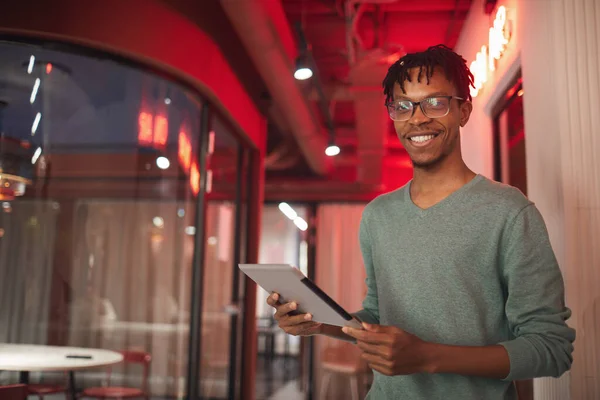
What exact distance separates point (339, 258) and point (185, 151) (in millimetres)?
4972

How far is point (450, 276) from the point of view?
1.24 metres

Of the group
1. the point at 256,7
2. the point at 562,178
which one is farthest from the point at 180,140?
the point at 562,178

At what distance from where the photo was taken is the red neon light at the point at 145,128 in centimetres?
420

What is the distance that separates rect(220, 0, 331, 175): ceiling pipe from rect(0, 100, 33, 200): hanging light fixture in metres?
1.51

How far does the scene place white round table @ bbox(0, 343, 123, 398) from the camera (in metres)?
3.58

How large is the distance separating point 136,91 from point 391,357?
3307 millimetres

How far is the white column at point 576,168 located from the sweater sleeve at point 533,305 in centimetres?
72

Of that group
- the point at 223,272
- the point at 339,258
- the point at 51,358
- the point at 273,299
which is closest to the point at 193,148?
the point at 223,272

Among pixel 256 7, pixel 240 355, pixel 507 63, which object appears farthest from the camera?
pixel 240 355

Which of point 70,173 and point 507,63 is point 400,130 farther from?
point 70,173

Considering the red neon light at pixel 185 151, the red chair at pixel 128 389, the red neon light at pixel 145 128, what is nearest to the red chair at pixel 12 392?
the red chair at pixel 128 389

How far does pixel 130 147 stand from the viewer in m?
4.31

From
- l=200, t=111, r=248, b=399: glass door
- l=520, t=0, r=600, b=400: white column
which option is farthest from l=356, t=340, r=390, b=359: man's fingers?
l=200, t=111, r=248, b=399: glass door

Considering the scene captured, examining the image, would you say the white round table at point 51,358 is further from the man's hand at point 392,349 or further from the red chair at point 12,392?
the man's hand at point 392,349
